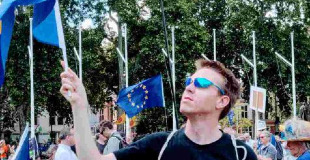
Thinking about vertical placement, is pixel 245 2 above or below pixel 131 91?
above

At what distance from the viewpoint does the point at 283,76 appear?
4147 centimetres

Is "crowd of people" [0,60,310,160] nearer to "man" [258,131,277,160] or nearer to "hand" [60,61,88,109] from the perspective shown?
"hand" [60,61,88,109]

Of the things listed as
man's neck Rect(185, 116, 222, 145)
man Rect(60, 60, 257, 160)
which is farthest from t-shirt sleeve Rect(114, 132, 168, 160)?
man's neck Rect(185, 116, 222, 145)

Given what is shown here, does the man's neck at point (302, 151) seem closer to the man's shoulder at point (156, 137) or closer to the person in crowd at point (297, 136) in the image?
the person in crowd at point (297, 136)

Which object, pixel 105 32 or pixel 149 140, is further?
pixel 105 32

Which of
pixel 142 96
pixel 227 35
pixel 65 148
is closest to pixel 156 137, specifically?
pixel 65 148

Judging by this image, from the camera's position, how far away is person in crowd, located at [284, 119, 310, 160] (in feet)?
17.8

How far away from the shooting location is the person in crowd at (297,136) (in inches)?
214

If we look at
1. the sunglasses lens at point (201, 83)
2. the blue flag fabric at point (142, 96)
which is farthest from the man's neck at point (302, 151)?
the blue flag fabric at point (142, 96)

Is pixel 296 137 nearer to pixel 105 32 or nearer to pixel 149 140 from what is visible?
pixel 149 140

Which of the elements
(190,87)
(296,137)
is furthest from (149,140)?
(296,137)

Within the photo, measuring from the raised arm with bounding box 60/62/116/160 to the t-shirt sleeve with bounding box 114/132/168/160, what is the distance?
0.33m

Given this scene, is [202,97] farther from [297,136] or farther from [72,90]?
[297,136]

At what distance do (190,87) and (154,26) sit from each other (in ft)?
118
